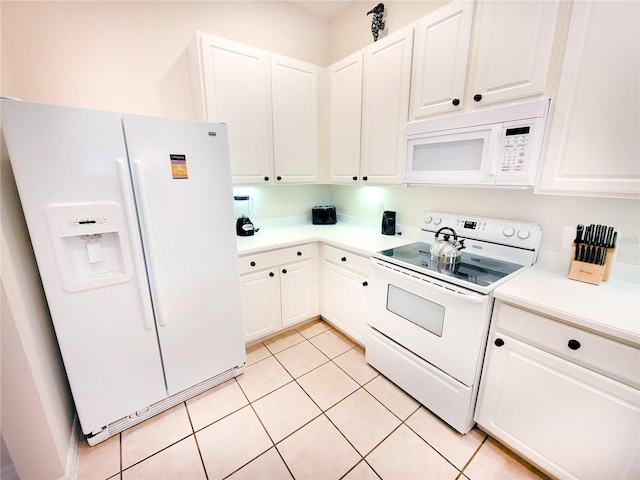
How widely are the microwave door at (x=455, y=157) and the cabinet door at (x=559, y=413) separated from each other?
0.89 meters

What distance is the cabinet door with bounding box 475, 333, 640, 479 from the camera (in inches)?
40.9

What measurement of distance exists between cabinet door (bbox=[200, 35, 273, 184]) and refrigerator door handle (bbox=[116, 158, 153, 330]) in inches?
34.3

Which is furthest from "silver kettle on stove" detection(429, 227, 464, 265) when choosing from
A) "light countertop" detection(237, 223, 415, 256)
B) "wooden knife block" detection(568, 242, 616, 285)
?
"wooden knife block" detection(568, 242, 616, 285)

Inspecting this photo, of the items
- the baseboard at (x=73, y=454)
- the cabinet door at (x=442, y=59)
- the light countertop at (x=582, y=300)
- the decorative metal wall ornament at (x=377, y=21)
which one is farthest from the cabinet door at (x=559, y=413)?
the decorative metal wall ornament at (x=377, y=21)

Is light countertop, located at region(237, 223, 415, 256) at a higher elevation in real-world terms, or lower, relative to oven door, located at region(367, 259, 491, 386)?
higher

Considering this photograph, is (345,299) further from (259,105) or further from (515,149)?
(259,105)

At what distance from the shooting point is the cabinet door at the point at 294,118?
225 cm

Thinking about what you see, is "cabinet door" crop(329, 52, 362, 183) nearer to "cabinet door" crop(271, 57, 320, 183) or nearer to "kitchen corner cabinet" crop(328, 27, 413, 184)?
"kitchen corner cabinet" crop(328, 27, 413, 184)

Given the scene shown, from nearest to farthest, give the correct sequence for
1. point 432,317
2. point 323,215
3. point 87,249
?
1. point 87,249
2. point 432,317
3. point 323,215

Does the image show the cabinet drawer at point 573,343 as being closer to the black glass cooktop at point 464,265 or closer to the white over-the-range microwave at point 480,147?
the black glass cooktop at point 464,265

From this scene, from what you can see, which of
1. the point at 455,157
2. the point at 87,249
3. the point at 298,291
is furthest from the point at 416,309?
the point at 87,249

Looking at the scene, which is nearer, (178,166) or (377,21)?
(178,166)

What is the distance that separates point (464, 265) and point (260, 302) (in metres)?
1.53

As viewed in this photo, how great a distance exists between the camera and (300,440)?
1521 mm
